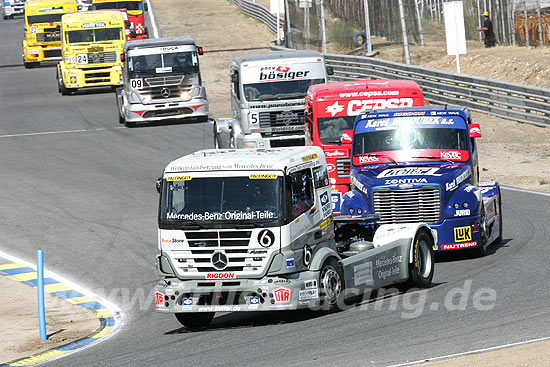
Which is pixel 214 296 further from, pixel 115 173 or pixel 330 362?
pixel 115 173

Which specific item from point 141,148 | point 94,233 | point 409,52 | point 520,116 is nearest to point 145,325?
point 94,233

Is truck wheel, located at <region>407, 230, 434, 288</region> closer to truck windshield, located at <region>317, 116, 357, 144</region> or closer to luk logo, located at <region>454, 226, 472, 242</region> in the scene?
luk logo, located at <region>454, 226, 472, 242</region>

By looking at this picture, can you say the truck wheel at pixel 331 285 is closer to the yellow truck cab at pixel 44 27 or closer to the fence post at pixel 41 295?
the fence post at pixel 41 295

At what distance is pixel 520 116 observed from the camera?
29.9 m

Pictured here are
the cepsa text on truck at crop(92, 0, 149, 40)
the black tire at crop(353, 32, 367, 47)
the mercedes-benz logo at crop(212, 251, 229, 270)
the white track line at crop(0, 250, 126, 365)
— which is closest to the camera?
the mercedes-benz logo at crop(212, 251, 229, 270)

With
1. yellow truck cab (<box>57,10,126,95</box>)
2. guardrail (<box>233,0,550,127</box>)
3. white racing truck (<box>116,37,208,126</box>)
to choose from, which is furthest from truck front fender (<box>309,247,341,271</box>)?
yellow truck cab (<box>57,10,126,95</box>)

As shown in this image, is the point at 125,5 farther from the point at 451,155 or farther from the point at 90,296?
the point at 90,296

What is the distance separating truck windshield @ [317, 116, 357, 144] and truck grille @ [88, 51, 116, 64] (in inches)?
738

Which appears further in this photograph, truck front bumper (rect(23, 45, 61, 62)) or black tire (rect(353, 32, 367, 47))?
truck front bumper (rect(23, 45, 61, 62))

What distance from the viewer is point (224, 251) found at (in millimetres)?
12188

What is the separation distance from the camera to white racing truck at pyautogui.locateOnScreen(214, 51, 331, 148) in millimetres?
25250

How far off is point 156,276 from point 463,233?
488 centimetres

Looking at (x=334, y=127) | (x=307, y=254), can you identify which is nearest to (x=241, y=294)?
(x=307, y=254)

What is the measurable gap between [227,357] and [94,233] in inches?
363
